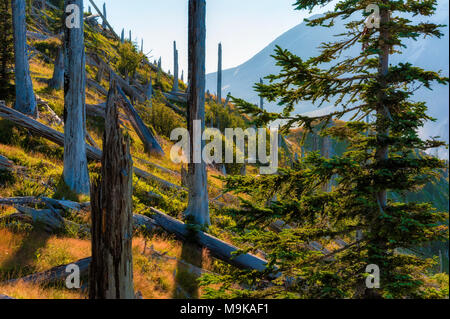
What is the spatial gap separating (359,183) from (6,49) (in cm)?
1480

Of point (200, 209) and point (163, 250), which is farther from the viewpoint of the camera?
point (200, 209)

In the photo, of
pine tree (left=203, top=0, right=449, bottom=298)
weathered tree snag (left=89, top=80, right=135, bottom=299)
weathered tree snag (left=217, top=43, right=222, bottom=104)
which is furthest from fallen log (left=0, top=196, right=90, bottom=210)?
weathered tree snag (left=217, top=43, right=222, bottom=104)

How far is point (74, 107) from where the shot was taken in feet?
26.4

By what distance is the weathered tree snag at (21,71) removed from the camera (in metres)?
10.7

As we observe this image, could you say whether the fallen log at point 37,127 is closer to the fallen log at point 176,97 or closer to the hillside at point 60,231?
the hillside at point 60,231

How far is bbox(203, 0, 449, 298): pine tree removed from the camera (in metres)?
3.47

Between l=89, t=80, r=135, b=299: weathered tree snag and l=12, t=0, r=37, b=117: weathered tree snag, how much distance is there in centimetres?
990

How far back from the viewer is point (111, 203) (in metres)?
2.98

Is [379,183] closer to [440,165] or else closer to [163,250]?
[440,165]

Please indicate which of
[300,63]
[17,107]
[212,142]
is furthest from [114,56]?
[300,63]

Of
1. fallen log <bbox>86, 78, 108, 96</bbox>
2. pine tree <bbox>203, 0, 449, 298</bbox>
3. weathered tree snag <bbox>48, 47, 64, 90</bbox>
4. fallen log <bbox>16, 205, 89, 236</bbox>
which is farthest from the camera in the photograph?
fallen log <bbox>86, 78, 108, 96</bbox>

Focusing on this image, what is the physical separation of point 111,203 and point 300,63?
2.99 m

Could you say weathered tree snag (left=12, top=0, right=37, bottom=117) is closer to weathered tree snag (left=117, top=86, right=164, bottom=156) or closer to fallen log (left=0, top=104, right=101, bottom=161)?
fallen log (left=0, top=104, right=101, bottom=161)

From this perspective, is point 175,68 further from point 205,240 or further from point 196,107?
point 205,240
